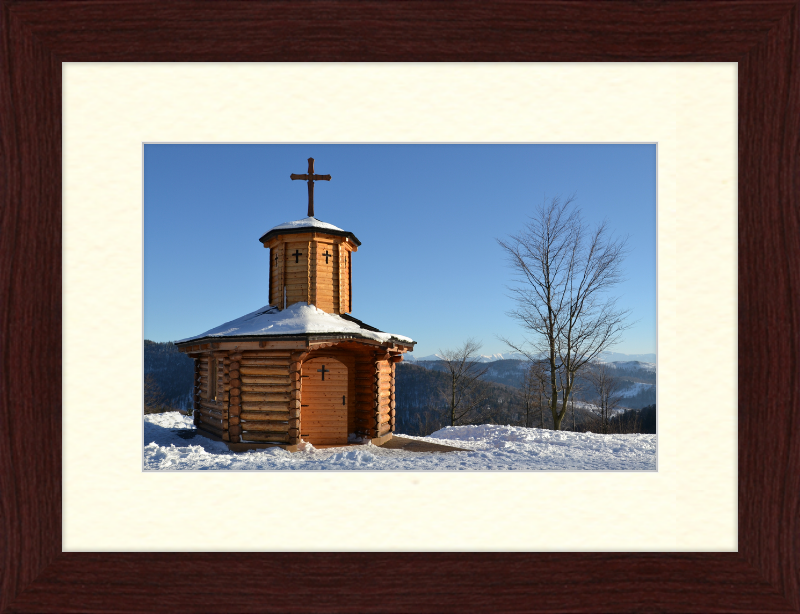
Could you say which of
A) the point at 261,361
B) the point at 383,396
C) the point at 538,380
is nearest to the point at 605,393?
the point at 538,380

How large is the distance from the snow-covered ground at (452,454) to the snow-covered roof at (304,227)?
6.79m

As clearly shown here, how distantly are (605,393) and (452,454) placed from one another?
49.4 ft

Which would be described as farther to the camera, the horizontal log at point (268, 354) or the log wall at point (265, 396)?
the horizontal log at point (268, 354)

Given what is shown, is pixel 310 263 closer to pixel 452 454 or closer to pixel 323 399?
pixel 323 399

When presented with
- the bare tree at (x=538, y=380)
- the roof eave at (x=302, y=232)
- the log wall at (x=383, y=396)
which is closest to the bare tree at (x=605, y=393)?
the bare tree at (x=538, y=380)

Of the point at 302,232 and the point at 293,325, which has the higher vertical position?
the point at 302,232

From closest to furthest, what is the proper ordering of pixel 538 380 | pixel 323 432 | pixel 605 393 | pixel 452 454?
pixel 452 454 < pixel 323 432 < pixel 538 380 < pixel 605 393

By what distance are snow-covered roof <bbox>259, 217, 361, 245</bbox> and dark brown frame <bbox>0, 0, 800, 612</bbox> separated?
31.0 ft

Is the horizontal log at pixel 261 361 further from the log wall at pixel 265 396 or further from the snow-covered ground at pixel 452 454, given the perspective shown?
the snow-covered ground at pixel 452 454

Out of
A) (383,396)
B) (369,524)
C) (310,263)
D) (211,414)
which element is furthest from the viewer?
(310,263)

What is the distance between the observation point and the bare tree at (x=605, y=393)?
59.1 ft

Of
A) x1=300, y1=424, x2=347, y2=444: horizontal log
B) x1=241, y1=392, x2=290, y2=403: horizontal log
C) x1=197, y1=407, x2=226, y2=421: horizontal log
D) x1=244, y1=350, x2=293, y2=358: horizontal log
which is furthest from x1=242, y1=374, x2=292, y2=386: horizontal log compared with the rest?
x1=300, y1=424, x2=347, y2=444: horizontal log

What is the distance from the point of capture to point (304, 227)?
516 inches

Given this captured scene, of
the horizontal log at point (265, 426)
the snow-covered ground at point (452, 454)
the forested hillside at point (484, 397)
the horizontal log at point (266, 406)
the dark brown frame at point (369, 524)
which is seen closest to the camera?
the dark brown frame at point (369, 524)
